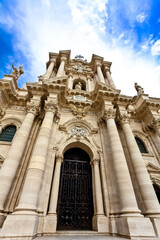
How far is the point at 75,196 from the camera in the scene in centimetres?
823

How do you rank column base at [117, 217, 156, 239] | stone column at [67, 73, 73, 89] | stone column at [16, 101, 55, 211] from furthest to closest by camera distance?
stone column at [67, 73, 73, 89], stone column at [16, 101, 55, 211], column base at [117, 217, 156, 239]

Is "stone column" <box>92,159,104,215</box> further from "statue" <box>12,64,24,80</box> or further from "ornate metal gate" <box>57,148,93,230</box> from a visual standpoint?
"statue" <box>12,64,24,80</box>

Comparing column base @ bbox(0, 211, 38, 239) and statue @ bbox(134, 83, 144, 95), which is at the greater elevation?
statue @ bbox(134, 83, 144, 95)

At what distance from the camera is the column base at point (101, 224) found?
6594mm

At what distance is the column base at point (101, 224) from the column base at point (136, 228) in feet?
3.68

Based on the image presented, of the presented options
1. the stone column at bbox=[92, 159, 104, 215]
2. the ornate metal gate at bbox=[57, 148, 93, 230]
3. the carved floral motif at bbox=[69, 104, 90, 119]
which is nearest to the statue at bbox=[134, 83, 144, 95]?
the carved floral motif at bbox=[69, 104, 90, 119]

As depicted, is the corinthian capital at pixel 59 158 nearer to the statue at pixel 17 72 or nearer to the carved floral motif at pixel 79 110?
the carved floral motif at pixel 79 110

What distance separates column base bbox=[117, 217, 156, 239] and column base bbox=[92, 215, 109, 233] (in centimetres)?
112

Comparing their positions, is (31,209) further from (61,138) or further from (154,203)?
(154,203)

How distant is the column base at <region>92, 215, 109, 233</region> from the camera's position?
6.59m

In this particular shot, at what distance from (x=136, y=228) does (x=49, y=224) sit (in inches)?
167

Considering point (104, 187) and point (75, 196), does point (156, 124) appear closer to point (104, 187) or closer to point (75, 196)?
point (104, 187)

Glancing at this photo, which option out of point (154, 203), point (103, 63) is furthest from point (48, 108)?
point (103, 63)

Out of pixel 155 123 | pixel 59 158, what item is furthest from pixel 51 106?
pixel 155 123
